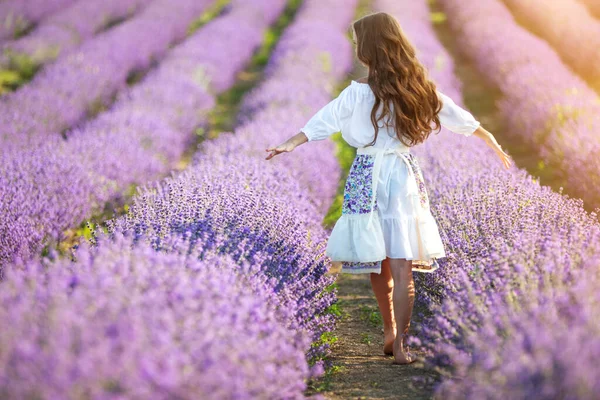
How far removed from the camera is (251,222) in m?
Result: 2.98

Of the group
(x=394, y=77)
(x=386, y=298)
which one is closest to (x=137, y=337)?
(x=386, y=298)

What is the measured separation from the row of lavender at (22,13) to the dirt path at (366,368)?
9.53 m

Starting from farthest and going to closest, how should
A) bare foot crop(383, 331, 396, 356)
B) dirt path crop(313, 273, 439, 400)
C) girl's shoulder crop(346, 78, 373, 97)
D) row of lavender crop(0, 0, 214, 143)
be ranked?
row of lavender crop(0, 0, 214, 143) < bare foot crop(383, 331, 396, 356) < girl's shoulder crop(346, 78, 373, 97) < dirt path crop(313, 273, 439, 400)

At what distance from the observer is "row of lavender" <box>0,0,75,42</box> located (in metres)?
11.5

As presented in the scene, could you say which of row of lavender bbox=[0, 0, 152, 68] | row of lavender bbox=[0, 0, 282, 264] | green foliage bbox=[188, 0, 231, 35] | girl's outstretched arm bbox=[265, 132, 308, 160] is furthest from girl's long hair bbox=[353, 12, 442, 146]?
green foliage bbox=[188, 0, 231, 35]

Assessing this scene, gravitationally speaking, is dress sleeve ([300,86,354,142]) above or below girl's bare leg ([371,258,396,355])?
above

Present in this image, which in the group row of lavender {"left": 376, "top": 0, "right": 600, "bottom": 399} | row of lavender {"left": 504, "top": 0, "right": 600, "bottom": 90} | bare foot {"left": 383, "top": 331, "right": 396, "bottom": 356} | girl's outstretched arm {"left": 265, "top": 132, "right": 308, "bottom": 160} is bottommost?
bare foot {"left": 383, "top": 331, "right": 396, "bottom": 356}

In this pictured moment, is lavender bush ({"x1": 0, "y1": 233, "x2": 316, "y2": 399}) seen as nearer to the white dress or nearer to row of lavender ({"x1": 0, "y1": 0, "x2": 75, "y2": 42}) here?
the white dress

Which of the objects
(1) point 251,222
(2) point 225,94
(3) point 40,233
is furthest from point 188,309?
(2) point 225,94

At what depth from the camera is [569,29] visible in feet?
31.2

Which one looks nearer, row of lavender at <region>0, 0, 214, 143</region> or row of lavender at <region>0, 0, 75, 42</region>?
row of lavender at <region>0, 0, 214, 143</region>

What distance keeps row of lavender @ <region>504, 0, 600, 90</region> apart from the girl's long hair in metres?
6.07

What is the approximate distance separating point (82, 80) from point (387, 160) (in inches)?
226

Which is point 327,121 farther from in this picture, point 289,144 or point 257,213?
point 257,213
